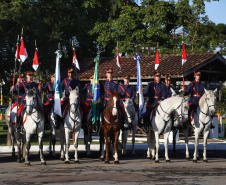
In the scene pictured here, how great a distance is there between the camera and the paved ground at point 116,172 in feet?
35.5

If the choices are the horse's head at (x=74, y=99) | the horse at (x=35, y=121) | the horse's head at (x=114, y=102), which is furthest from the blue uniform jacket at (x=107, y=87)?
the horse at (x=35, y=121)

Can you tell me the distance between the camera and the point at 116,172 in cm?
1228

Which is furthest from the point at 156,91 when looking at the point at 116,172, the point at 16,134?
the point at 16,134

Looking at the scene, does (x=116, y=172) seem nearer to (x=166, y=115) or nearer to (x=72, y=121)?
(x=72, y=121)

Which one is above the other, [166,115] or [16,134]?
[166,115]

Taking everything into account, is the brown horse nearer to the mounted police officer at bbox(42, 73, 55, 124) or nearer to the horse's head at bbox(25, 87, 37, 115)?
the mounted police officer at bbox(42, 73, 55, 124)

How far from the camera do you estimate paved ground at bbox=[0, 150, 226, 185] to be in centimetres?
1083

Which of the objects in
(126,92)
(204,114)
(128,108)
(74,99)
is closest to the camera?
(74,99)

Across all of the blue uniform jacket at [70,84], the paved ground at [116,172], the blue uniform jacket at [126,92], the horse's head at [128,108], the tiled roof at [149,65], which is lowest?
the paved ground at [116,172]

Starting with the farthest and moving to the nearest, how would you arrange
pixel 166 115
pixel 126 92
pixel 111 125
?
1. pixel 126 92
2. pixel 166 115
3. pixel 111 125

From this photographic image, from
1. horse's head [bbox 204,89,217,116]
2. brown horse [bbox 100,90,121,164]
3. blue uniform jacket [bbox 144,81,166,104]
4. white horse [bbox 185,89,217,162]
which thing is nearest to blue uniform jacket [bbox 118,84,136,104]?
blue uniform jacket [bbox 144,81,166,104]

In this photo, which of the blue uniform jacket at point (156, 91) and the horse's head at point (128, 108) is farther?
the blue uniform jacket at point (156, 91)

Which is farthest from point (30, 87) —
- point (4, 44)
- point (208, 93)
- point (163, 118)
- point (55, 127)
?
point (4, 44)

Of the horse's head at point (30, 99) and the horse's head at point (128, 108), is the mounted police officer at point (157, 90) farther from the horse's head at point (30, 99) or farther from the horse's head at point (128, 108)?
the horse's head at point (30, 99)
